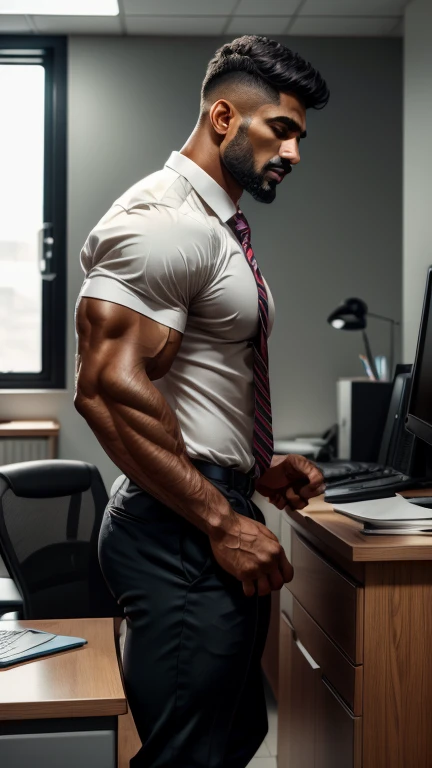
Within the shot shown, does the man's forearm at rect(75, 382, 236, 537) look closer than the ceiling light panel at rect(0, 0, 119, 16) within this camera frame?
Yes

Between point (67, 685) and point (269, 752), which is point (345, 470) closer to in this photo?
point (269, 752)

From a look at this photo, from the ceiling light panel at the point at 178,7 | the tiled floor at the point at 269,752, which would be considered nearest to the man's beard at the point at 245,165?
the tiled floor at the point at 269,752

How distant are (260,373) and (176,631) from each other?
0.41 meters

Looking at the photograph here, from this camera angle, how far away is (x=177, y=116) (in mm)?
4105

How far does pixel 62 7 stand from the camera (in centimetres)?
374

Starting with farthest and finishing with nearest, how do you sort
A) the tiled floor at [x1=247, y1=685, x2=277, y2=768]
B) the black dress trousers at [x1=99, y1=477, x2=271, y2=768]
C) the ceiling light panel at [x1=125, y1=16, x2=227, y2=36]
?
1. the ceiling light panel at [x1=125, y1=16, x2=227, y2=36]
2. the tiled floor at [x1=247, y1=685, x2=277, y2=768]
3. the black dress trousers at [x1=99, y1=477, x2=271, y2=768]

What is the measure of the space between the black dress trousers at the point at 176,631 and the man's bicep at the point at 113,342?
0.23 m

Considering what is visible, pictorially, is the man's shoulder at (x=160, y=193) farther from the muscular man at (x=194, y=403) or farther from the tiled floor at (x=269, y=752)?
the tiled floor at (x=269, y=752)

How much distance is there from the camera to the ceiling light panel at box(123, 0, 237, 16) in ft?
12.1

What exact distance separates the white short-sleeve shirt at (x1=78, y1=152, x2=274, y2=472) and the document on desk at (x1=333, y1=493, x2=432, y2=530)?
1.01 ft

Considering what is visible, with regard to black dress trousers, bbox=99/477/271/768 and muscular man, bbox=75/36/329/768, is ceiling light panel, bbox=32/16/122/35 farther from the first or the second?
black dress trousers, bbox=99/477/271/768

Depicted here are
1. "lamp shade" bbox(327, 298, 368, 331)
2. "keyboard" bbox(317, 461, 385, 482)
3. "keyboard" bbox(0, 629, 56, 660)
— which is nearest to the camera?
"keyboard" bbox(0, 629, 56, 660)

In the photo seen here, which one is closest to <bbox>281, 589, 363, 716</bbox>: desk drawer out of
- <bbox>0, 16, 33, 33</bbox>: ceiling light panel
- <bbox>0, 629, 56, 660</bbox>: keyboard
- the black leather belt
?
the black leather belt

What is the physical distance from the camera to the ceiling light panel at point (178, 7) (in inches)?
145
